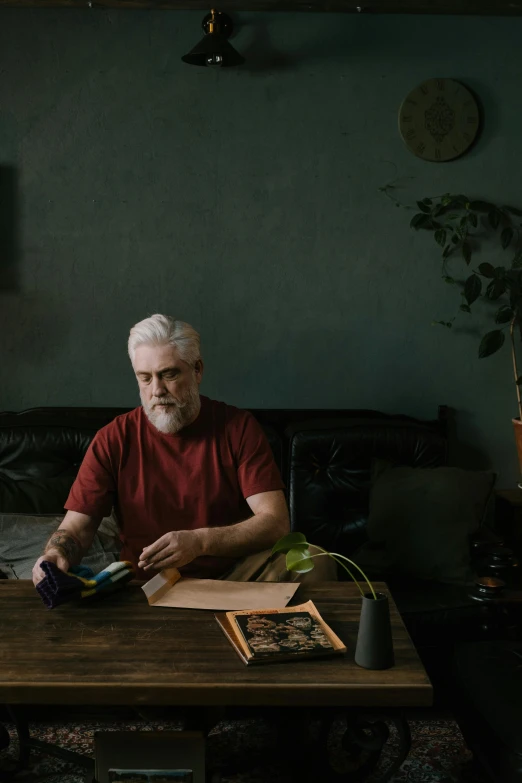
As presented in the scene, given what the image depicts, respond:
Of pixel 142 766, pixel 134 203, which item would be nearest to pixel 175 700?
pixel 142 766

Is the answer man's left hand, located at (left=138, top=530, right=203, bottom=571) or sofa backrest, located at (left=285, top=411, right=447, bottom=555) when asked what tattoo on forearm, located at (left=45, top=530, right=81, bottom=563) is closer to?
man's left hand, located at (left=138, top=530, right=203, bottom=571)

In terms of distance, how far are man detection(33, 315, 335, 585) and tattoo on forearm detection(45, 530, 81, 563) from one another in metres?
0.05

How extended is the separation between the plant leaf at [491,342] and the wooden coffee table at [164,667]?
1.72 metres

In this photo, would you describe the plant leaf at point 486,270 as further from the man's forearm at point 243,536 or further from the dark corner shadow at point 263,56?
the man's forearm at point 243,536

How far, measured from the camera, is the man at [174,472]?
219 cm

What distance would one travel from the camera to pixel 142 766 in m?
1.63

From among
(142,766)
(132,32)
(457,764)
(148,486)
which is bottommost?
(457,764)

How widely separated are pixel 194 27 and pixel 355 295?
1251mm

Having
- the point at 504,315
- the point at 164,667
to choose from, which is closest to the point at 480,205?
the point at 504,315

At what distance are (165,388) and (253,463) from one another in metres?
0.32

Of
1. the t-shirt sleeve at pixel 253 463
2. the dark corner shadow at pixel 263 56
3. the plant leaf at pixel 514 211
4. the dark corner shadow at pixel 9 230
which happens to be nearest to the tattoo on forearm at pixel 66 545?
the t-shirt sleeve at pixel 253 463

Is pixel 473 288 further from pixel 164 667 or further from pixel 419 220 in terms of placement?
pixel 164 667

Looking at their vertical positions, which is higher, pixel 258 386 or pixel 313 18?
pixel 313 18

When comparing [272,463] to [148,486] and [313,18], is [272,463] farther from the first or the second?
[313,18]
